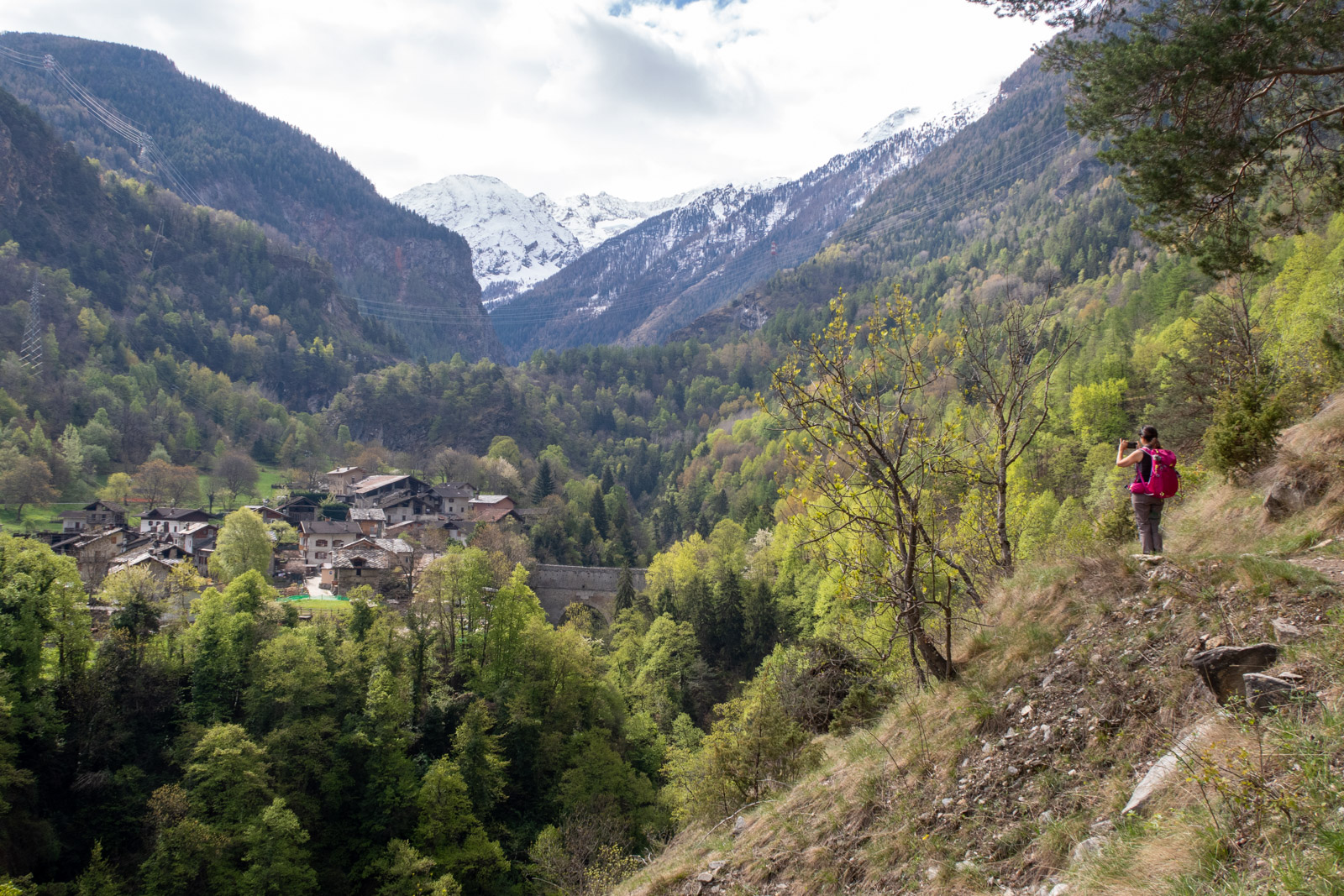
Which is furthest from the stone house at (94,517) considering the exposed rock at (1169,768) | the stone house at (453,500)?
the exposed rock at (1169,768)

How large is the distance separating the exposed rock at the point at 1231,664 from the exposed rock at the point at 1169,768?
45 cm

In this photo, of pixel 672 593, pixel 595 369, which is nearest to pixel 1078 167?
pixel 595 369

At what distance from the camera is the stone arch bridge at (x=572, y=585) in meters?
60.7

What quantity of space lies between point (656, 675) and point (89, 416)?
8987 centimetres

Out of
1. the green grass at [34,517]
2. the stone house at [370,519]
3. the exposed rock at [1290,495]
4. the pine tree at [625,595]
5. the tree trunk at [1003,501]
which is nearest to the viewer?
the exposed rock at [1290,495]

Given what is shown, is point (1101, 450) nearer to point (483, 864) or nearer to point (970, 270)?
point (483, 864)

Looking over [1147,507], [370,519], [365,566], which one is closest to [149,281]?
[370,519]

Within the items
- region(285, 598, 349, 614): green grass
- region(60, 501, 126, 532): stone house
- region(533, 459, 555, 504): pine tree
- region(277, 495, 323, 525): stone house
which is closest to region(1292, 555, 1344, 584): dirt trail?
region(285, 598, 349, 614): green grass

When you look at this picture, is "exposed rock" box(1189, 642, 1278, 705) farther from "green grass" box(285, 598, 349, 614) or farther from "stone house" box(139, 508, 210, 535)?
"stone house" box(139, 508, 210, 535)

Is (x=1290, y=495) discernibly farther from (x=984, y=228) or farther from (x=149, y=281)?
(x=149, y=281)

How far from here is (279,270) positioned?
16250 centimetres

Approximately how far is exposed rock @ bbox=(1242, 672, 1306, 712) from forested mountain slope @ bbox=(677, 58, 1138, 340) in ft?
276

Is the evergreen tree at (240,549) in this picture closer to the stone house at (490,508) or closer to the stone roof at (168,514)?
the stone roof at (168,514)

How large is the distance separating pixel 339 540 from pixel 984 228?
13712 cm
